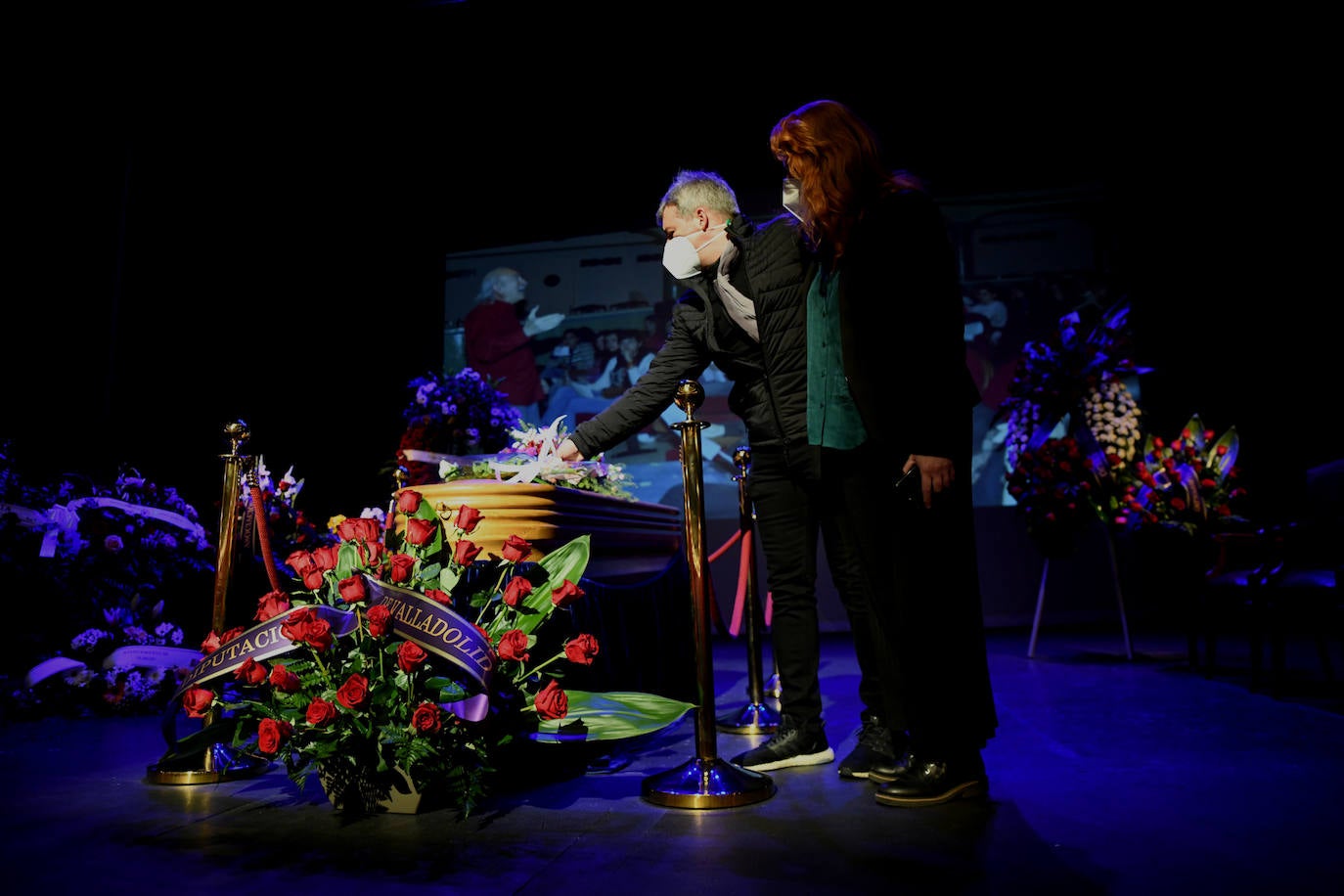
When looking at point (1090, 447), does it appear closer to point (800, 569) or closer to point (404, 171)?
point (800, 569)

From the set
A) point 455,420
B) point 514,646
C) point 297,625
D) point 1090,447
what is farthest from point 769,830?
point 1090,447

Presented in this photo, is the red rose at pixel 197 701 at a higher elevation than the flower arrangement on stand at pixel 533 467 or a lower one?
lower

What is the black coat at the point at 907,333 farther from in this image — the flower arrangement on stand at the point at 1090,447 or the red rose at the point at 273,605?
the flower arrangement on stand at the point at 1090,447

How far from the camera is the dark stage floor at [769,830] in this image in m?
1.34

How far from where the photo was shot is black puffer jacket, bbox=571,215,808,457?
2.09 metres

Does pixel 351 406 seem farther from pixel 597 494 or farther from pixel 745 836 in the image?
pixel 745 836

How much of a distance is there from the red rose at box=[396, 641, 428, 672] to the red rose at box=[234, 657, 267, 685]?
0.95 feet

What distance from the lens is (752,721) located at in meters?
2.89

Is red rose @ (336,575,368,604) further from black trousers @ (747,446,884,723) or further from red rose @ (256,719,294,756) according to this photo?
black trousers @ (747,446,884,723)

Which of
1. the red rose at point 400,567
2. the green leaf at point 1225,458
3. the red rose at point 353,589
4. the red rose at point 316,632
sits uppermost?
the green leaf at point 1225,458

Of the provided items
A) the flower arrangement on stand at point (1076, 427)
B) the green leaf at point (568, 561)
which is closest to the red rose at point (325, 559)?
the green leaf at point (568, 561)

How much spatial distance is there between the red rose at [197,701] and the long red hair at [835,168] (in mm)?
1574

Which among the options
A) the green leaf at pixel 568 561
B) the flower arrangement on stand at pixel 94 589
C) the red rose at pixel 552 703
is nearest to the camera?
the red rose at pixel 552 703

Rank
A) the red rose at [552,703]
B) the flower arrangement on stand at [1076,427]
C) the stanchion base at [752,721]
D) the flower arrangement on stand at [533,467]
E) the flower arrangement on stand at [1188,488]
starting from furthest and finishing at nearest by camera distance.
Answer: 1. the flower arrangement on stand at [1076,427]
2. the flower arrangement on stand at [1188,488]
3. the stanchion base at [752,721]
4. the flower arrangement on stand at [533,467]
5. the red rose at [552,703]
